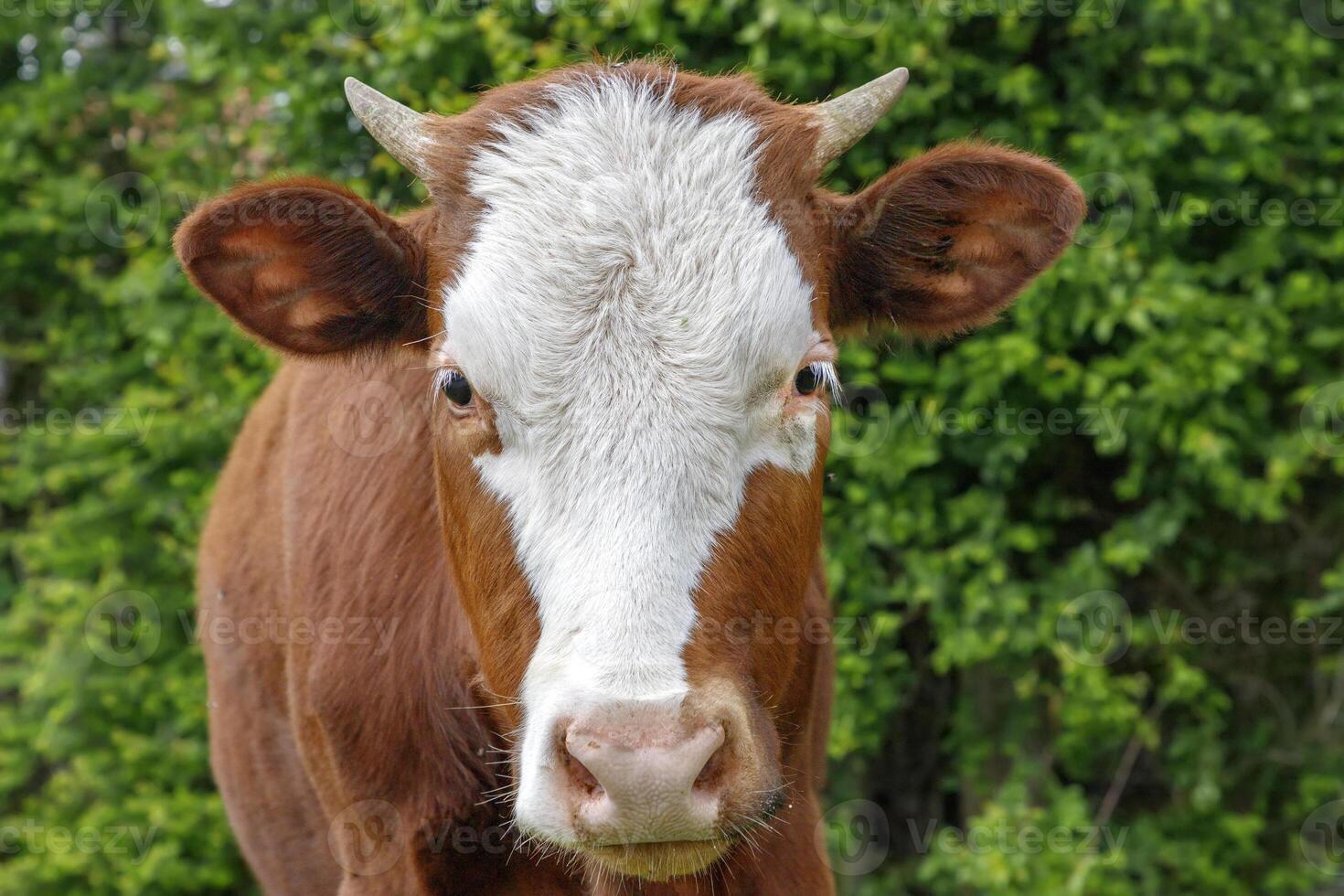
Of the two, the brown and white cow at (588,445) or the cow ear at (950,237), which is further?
the cow ear at (950,237)

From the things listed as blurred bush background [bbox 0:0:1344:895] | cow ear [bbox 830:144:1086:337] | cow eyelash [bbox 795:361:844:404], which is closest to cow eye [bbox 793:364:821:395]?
cow eyelash [bbox 795:361:844:404]

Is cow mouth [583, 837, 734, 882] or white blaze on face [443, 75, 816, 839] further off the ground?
white blaze on face [443, 75, 816, 839]

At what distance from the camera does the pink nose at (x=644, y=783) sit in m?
1.96

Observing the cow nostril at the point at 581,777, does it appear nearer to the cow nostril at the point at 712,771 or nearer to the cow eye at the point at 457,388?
the cow nostril at the point at 712,771

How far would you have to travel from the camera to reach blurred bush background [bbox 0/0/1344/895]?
180 inches

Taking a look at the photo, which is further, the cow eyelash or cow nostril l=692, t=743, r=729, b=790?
the cow eyelash

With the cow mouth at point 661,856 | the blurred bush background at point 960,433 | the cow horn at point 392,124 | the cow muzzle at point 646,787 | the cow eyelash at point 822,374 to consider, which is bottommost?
the blurred bush background at point 960,433

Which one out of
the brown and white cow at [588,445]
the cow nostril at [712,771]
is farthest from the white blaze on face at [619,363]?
the cow nostril at [712,771]

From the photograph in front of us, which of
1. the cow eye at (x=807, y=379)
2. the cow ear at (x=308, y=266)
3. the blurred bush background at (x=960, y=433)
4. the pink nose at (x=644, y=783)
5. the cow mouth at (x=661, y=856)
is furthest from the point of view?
the blurred bush background at (x=960, y=433)

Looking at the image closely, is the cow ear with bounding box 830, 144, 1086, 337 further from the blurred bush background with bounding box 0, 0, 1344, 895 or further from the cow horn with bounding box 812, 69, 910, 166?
the blurred bush background with bounding box 0, 0, 1344, 895

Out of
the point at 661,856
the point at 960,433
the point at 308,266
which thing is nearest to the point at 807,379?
the point at 661,856

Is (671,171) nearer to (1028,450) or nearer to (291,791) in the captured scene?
(291,791)

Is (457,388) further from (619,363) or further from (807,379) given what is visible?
(807,379)

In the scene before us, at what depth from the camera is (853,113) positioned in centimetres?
272
